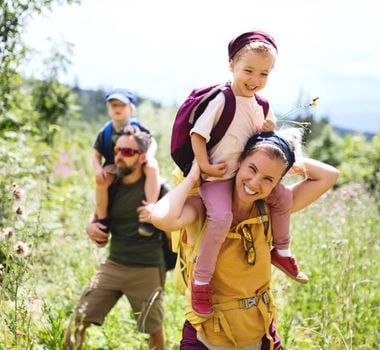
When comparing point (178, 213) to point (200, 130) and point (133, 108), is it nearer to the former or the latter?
point (200, 130)

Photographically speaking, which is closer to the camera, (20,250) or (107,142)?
(20,250)

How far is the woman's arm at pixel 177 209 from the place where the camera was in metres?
2.40

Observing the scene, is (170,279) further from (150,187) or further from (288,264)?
(288,264)

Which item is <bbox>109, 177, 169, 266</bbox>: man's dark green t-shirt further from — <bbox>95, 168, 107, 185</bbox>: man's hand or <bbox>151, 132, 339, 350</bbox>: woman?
<bbox>151, 132, 339, 350</bbox>: woman

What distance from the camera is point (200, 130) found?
7.96 feet

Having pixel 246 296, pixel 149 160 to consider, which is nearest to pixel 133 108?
pixel 149 160

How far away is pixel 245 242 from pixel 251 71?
0.74 meters

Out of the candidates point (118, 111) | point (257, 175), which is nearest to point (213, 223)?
point (257, 175)

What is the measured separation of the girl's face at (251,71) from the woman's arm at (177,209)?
1.26 ft

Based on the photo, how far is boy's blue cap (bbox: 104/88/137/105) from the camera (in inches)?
174

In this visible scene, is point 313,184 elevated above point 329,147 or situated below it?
below

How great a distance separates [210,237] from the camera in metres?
2.48

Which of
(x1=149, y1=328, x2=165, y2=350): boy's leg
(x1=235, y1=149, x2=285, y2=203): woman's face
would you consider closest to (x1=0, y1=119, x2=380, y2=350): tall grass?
(x1=149, y1=328, x2=165, y2=350): boy's leg

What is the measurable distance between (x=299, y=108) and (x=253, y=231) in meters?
0.59
